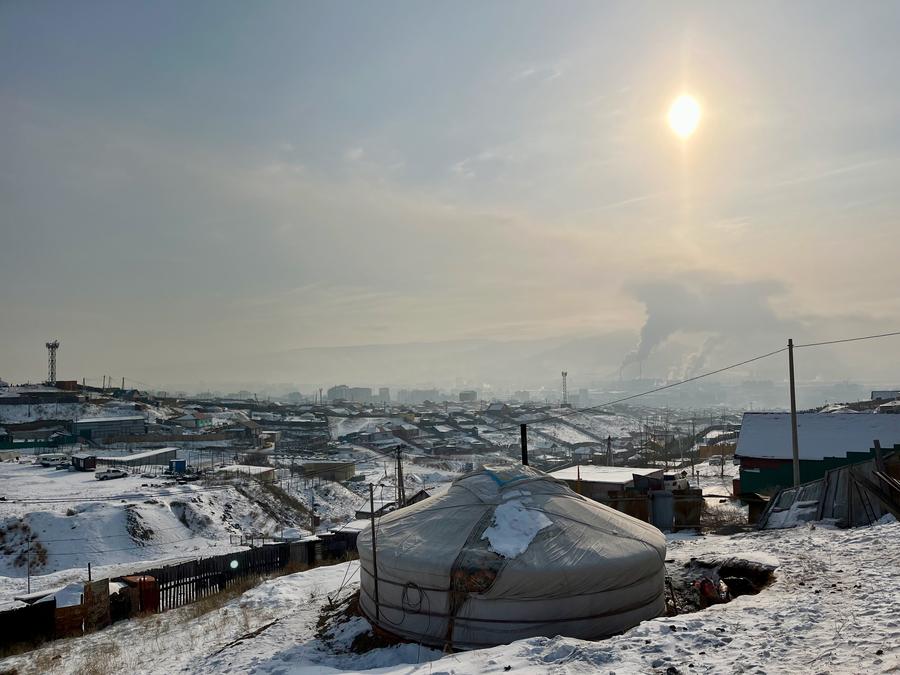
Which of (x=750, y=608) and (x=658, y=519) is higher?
(x=750, y=608)

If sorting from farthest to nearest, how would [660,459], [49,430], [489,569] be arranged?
[49,430] → [660,459] → [489,569]

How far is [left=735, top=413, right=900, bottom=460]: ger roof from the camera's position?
27391mm

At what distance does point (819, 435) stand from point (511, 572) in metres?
25.6

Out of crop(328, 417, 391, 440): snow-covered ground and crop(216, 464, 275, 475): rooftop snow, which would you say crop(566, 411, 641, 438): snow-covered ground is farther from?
crop(216, 464, 275, 475): rooftop snow

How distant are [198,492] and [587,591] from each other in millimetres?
33314

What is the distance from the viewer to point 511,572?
8914 mm

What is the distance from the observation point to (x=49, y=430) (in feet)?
215

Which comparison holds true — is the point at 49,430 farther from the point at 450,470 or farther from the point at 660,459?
the point at 660,459

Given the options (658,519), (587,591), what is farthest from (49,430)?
(587,591)

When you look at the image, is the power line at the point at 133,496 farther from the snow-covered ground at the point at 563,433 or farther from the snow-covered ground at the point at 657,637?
the snow-covered ground at the point at 563,433

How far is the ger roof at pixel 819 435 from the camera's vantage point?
27391 millimetres

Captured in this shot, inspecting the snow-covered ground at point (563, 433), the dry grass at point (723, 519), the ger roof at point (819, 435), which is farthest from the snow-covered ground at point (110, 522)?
the snow-covered ground at point (563, 433)

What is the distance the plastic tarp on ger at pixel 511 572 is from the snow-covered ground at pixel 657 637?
0.69 metres

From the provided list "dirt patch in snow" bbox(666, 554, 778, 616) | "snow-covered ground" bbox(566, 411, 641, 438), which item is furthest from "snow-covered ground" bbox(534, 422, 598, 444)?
"dirt patch in snow" bbox(666, 554, 778, 616)
